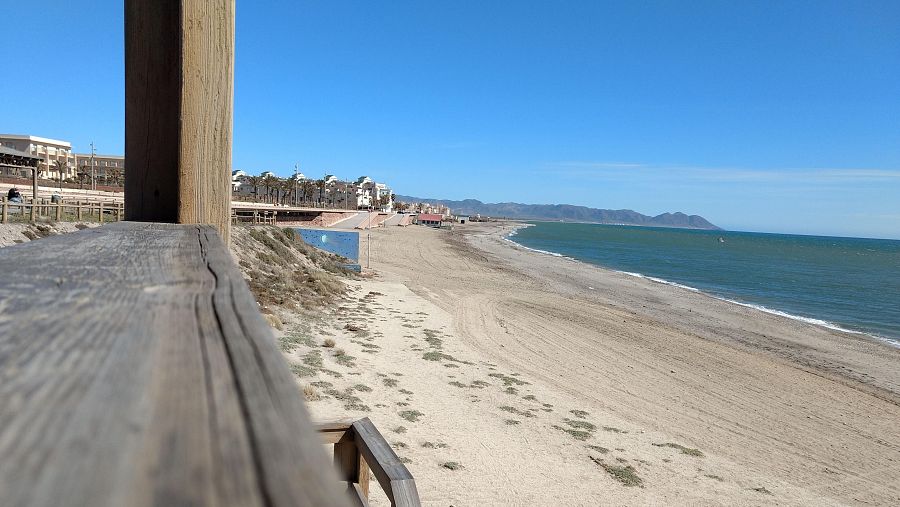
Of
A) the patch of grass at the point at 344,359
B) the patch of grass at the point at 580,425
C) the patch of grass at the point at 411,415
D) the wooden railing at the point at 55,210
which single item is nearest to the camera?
the patch of grass at the point at 411,415

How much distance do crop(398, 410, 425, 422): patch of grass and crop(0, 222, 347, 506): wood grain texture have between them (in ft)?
23.1

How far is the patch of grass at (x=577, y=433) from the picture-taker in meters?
7.94

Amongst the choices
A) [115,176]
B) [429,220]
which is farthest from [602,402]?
[429,220]

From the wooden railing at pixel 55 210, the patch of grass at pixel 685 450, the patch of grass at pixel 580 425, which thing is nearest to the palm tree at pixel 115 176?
the wooden railing at pixel 55 210

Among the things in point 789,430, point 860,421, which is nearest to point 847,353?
point 860,421

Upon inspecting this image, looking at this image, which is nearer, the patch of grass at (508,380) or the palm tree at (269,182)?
the patch of grass at (508,380)

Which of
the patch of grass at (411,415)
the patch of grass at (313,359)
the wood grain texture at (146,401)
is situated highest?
the wood grain texture at (146,401)

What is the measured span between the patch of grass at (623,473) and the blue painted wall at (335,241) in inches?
842

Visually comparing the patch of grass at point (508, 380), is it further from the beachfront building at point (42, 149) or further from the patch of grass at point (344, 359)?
the beachfront building at point (42, 149)

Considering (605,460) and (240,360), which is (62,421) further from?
(605,460)

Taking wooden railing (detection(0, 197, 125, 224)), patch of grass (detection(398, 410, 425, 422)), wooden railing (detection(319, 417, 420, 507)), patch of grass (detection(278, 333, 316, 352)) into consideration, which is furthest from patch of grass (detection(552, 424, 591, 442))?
wooden railing (detection(0, 197, 125, 224))

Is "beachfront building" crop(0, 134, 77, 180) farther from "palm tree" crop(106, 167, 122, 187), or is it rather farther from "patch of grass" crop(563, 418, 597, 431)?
"patch of grass" crop(563, 418, 597, 431)

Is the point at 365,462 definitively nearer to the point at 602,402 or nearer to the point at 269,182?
the point at 602,402

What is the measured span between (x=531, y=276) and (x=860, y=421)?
21.0 meters
